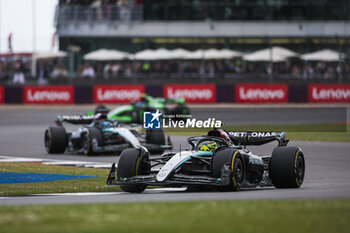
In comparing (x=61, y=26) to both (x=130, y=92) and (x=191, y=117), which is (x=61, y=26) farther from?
(x=191, y=117)

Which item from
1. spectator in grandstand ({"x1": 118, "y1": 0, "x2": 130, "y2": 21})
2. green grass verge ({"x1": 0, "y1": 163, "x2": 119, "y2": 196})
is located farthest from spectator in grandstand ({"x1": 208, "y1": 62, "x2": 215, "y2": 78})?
green grass verge ({"x1": 0, "y1": 163, "x2": 119, "y2": 196})

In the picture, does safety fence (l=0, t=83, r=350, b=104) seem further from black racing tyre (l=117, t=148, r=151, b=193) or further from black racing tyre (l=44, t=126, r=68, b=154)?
black racing tyre (l=117, t=148, r=151, b=193)

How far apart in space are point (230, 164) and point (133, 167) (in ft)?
5.40

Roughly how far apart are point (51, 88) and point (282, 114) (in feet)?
88.0

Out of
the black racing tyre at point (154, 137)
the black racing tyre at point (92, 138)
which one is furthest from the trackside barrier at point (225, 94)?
the black racing tyre at point (92, 138)

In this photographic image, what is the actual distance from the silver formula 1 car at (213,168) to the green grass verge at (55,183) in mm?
775

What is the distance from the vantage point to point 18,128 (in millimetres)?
31891

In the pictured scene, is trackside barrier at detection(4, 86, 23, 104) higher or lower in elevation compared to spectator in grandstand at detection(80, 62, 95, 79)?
lower

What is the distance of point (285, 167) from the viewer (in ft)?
42.0

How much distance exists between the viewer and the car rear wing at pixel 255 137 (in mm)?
13648

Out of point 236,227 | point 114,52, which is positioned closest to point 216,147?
point 236,227

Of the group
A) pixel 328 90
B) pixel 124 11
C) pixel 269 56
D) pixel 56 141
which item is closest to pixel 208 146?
pixel 56 141

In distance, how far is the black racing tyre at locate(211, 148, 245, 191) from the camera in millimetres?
11969

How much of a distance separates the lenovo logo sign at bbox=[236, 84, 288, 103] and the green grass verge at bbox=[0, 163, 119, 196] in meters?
23.8
